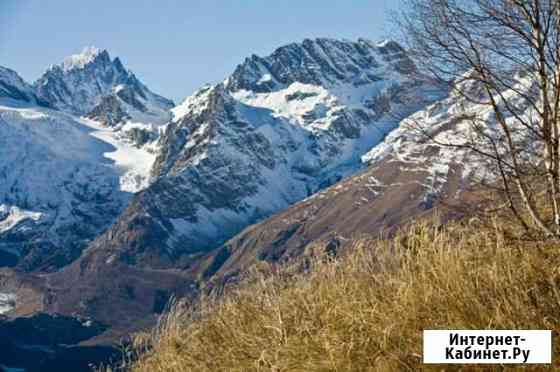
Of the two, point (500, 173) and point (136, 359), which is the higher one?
point (500, 173)

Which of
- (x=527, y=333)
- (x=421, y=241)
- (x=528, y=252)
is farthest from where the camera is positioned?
(x=421, y=241)

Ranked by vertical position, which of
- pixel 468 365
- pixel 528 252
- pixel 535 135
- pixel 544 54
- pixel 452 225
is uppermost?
pixel 544 54

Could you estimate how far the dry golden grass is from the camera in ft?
21.5

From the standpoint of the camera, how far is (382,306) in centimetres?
720

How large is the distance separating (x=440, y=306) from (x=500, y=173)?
2.62 meters

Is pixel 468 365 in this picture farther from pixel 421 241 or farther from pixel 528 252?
pixel 421 241

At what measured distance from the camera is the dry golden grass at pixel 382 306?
6.56m

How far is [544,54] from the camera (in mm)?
8586

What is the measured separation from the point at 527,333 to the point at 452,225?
3.19 m

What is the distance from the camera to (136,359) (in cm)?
1123

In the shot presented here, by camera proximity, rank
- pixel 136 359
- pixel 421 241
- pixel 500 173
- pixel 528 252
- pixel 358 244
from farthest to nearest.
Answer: pixel 136 359
pixel 358 244
pixel 500 173
pixel 421 241
pixel 528 252

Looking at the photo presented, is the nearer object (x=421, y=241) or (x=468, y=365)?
(x=468, y=365)

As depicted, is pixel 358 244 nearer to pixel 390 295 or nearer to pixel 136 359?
pixel 390 295

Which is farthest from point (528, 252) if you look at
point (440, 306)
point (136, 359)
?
point (136, 359)
